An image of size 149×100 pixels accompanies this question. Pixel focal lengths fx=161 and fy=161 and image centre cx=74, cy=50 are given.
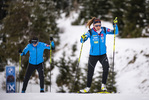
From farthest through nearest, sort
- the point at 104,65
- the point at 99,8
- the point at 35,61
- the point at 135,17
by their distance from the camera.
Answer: the point at 99,8, the point at 135,17, the point at 35,61, the point at 104,65

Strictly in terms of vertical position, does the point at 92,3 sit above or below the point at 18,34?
above

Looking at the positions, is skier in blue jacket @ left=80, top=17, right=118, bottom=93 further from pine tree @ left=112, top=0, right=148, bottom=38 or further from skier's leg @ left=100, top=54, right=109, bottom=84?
pine tree @ left=112, top=0, right=148, bottom=38

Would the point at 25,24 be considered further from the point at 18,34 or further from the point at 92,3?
the point at 92,3

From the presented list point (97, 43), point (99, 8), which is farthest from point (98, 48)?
point (99, 8)

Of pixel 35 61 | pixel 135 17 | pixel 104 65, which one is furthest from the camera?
pixel 135 17

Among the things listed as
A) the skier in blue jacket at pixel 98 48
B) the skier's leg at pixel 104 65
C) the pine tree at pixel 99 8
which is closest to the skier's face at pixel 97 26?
the skier in blue jacket at pixel 98 48

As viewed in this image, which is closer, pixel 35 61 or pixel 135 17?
pixel 35 61

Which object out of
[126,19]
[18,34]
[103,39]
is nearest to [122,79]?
[103,39]

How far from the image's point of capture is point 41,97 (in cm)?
391

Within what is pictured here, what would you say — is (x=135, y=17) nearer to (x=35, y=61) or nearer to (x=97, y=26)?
(x=97, y=26)

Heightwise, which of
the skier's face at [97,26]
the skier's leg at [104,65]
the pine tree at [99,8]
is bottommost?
the skier's leg at [104,65]

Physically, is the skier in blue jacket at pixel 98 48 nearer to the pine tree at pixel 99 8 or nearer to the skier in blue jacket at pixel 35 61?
the skier in blue jacket at pixel 35 61

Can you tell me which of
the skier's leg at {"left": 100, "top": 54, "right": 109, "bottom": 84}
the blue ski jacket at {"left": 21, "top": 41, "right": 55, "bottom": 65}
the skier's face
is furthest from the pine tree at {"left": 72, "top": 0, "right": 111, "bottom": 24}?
the skier's leg at {"left": 100, "top": 54, "right": 109, "bottom": 84}

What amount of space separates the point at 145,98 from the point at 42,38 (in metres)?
10.3
